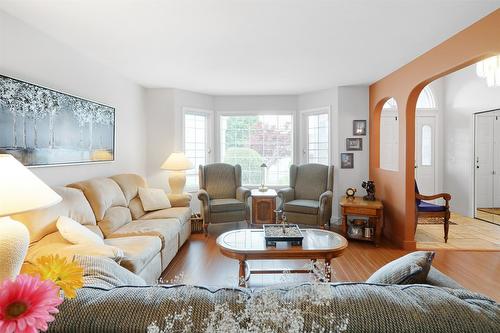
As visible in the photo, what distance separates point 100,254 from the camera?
1.95 m

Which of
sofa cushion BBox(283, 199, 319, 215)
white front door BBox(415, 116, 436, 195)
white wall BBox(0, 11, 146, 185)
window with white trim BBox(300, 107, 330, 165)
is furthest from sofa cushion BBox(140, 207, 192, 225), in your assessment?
white front door BBox(415, 116, 436, 195)

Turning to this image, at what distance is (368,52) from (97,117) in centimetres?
335

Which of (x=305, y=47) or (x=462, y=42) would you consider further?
(x=305, y=47)

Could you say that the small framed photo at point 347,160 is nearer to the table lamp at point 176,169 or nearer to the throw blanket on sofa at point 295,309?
the table lamp at point 176,169

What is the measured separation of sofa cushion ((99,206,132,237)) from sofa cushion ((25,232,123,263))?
75cm

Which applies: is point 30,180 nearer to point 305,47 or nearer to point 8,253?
point 8,253

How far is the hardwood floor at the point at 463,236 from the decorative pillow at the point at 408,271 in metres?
2.98

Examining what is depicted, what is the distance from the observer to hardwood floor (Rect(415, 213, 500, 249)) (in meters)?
3.91

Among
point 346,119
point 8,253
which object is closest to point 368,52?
point 346,119

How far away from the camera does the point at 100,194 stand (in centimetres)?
307

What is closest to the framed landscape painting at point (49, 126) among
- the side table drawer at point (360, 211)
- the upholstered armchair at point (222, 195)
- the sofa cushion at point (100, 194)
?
the sofa cushion at point (100, 194)

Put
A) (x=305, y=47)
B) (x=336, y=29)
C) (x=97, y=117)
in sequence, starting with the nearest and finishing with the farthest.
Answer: (x=336, y=29) → (x=305, y=47) → (x=97, y=117)

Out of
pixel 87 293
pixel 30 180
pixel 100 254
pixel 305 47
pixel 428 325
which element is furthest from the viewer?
pixel 305 47

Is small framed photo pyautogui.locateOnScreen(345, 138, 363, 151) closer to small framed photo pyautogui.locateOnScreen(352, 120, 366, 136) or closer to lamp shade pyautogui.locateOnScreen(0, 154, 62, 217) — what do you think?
small framed photo pyautogui.locateOnScreen(352, 120, 366, 136)
